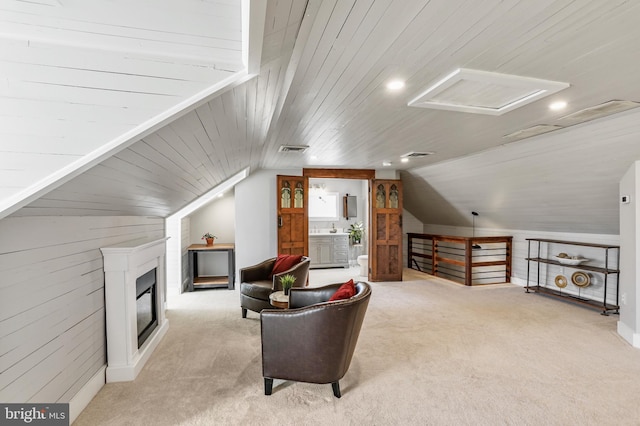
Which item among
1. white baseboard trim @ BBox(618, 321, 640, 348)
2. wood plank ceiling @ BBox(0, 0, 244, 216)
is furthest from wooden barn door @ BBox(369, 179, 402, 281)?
wood plank ceiling @ BBox(0, 0, 244, 216)

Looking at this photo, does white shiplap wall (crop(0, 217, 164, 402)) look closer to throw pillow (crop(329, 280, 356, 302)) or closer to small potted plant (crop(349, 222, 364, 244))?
throw pillow (crop(329, 280, 356, 302))

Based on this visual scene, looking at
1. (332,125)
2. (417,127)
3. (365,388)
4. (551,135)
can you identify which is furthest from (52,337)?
(551,135)

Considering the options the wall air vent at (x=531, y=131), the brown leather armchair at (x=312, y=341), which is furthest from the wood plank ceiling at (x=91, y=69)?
the wall air vent at (x=531, y=131)

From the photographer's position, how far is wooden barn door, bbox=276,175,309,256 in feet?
19.4

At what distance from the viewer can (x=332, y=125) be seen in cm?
321

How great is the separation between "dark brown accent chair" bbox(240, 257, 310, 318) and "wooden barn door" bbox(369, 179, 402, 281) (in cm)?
224

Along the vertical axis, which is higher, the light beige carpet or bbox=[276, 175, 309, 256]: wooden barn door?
bbox=[276, 175, 309, 256]: wooden barn door

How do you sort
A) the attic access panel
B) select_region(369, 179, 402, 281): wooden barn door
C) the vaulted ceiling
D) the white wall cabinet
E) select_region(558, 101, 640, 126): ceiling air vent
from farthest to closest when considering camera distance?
the white wall cabinet → select_region(369, 179, 402, 281): wooden barn door → select_region(558, 101, 640, 126): ceiling air vent → the attic access panel → the vaulted ceiling

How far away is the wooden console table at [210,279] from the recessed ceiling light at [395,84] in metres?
4.34

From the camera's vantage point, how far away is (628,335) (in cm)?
337

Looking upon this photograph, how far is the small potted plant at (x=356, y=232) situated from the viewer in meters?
8.03

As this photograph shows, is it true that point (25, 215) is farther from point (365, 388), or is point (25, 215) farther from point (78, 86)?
point (365, 388)

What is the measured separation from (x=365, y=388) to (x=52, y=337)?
7.09ft

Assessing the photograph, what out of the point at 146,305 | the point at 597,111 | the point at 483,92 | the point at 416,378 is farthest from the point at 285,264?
the point at 597,111
